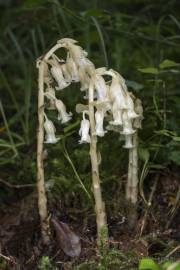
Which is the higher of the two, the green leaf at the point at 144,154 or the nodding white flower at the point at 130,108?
the nodding white flower at the point at 130,108

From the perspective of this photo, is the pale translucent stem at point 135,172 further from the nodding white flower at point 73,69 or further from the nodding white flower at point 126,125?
the nodding white flower at point 73,69

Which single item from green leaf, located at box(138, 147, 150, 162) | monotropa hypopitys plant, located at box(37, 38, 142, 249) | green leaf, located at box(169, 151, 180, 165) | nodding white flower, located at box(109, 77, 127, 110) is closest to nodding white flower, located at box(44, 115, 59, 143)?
monotropa hypopitys plant, located at box(37, 38, 142, 249)

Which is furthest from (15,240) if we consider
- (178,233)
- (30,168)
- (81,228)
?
(178,233)

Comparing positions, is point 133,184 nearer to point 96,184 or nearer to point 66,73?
point 96,184

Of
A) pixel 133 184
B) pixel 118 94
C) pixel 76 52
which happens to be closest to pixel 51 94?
pixel 76 52

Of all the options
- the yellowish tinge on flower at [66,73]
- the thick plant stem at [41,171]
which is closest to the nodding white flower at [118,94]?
the yellowish tinge on flower at [66,73]

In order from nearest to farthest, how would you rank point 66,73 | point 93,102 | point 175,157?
point 93,102 < point 66,73 < point 175,157
